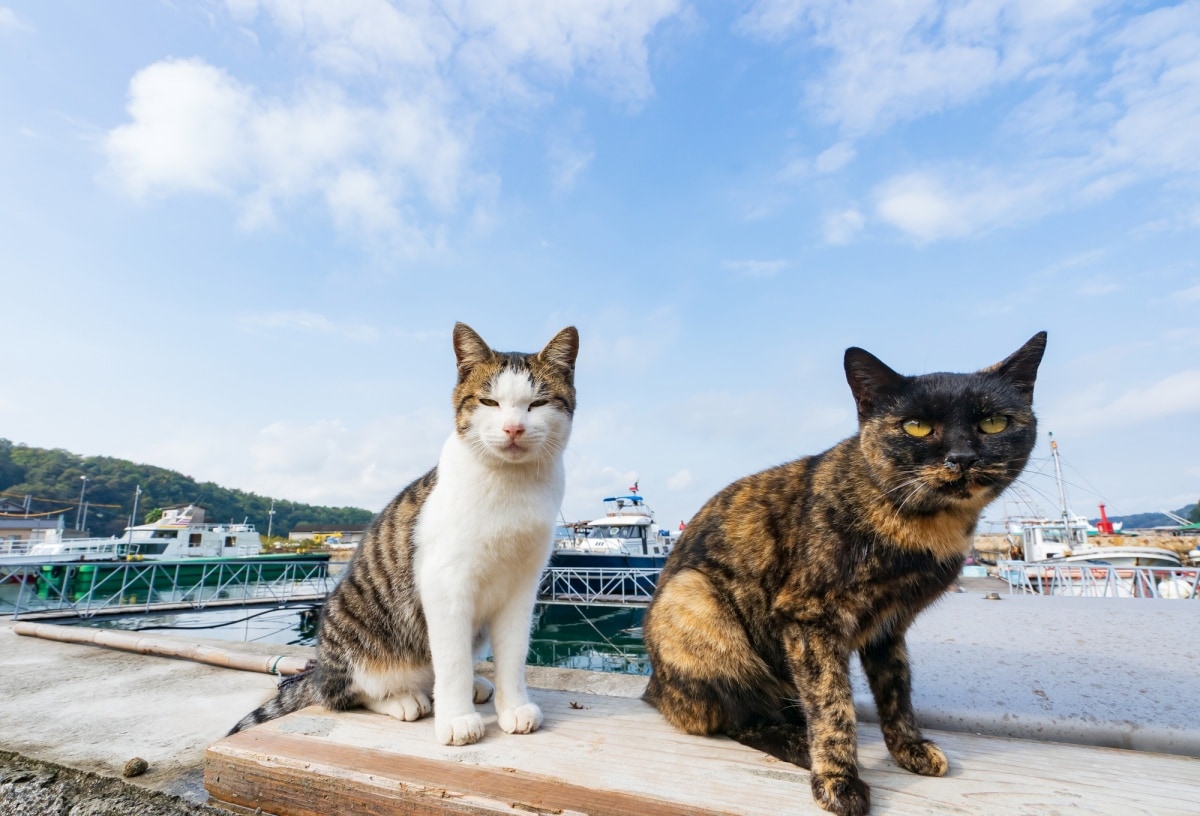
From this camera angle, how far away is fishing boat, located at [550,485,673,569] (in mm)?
20922

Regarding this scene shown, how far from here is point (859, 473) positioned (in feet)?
5.63

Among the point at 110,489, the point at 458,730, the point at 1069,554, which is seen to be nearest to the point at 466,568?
the point at 458,730

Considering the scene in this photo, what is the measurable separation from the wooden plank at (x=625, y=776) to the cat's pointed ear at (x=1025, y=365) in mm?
1000

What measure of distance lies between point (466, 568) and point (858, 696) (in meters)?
1.50

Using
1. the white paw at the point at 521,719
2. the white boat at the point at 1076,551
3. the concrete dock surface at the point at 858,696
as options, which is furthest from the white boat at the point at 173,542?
the white boat at the point at 1076,551

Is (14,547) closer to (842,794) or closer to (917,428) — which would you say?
(842,794)

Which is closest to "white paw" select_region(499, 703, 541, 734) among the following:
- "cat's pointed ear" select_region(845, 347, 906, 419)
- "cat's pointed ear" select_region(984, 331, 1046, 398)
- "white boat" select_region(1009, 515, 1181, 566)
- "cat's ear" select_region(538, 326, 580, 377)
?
"cat's ear" select_region(538, 326, 580, 377)

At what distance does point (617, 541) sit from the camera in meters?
22.7

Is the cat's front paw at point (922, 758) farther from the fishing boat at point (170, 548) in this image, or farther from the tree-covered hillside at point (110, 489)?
the tree-covered hillside at point (110, 489)

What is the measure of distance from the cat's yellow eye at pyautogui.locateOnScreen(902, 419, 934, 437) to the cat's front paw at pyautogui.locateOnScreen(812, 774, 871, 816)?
87 cm

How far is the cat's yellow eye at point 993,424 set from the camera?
1530 millimetres

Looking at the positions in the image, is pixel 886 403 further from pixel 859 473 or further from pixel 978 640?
pixel 978 640

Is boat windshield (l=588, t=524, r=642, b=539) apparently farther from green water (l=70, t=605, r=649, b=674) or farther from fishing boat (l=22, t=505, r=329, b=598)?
fishing boat (l=22, t=505, r=329, b=598)

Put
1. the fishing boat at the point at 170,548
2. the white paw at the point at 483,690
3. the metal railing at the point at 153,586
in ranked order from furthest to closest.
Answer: the fishing boat at the point at 170,548
the metal railing at the point at 153,586
the white paw at the point at 483,690
